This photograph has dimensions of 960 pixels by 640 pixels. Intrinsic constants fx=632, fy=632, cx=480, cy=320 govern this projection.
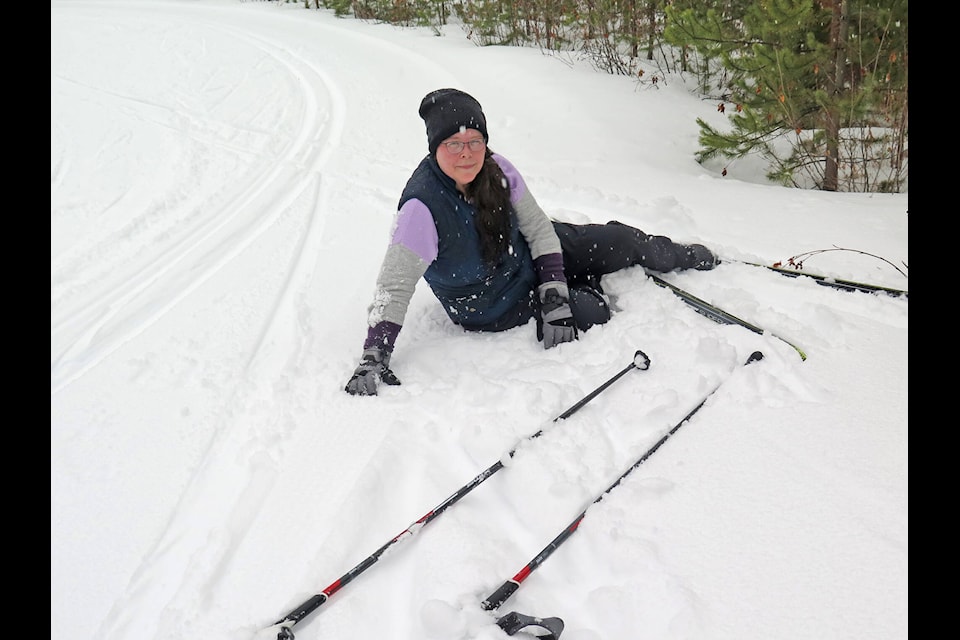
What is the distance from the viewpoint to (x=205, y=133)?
22.1 feet

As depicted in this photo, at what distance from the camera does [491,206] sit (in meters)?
2.84

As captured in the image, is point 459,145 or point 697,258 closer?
point 459,145

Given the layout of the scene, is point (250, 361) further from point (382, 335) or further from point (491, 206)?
point (491, 206)

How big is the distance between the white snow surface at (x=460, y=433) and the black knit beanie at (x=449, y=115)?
1.03 m

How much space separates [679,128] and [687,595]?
553cm

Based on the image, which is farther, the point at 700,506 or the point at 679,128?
the point at 679,128

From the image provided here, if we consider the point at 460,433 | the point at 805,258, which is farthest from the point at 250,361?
the point at 805,258

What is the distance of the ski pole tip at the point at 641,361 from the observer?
8.88 feet

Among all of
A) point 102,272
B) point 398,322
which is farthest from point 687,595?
point 102,272

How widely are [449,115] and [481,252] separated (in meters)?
0.63

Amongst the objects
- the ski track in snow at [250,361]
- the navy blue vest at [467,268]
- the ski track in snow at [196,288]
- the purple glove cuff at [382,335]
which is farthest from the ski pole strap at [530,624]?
the navy blue vest at [467,268]

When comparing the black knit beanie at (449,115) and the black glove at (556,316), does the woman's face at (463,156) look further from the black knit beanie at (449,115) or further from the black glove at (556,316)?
the black glove at (556,316)

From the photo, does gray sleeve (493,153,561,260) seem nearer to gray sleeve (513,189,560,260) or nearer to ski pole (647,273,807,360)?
gray sleeve (513,189,560,260)
